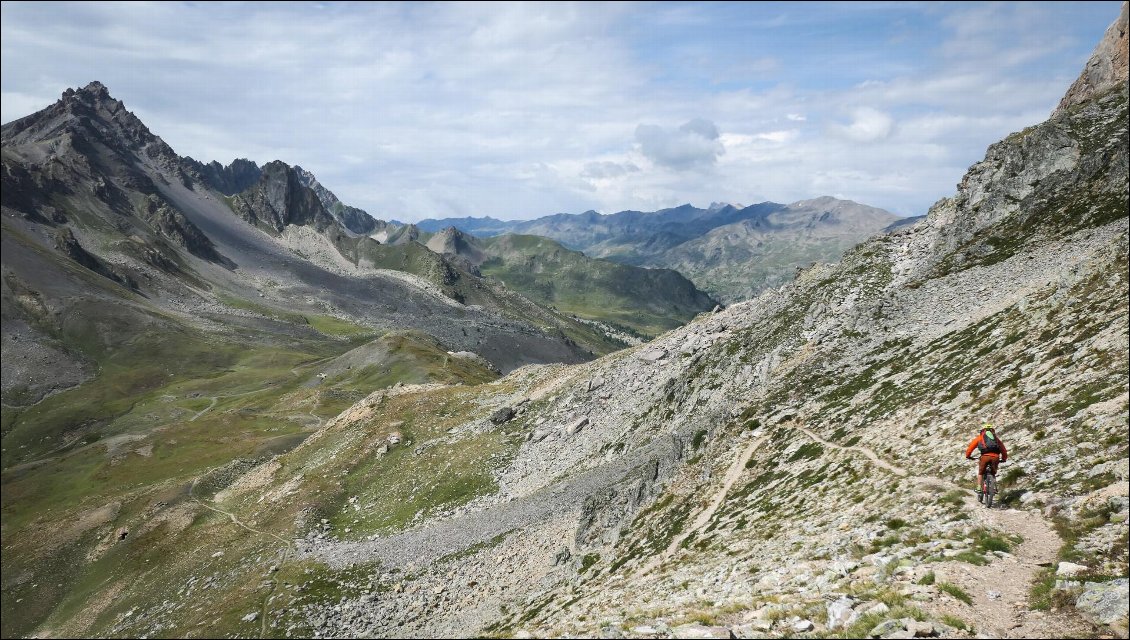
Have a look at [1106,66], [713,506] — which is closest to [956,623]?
[713,506]

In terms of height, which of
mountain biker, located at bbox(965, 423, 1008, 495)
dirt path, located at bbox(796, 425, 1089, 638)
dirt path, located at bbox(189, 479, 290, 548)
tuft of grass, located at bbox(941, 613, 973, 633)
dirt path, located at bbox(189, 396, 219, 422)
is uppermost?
mountain biker, located at bbox(965, 423, 1008, 495)

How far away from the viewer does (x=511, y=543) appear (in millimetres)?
53281

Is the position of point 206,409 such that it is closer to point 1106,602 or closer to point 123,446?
point 123,446

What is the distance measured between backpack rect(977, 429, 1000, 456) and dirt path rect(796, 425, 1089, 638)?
224 centimetres

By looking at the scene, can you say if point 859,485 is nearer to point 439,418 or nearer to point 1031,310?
point 1031,310

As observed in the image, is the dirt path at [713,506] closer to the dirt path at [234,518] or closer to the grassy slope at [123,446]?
the grassy slope at [123,446]

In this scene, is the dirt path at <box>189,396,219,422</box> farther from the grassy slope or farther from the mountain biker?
the mountain biker

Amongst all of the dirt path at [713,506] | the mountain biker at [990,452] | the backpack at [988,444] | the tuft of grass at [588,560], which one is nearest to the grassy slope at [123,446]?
the tuft of grass at [588,560]

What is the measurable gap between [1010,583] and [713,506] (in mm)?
22421

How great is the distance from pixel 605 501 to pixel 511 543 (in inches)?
402

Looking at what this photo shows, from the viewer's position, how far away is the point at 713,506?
39.4 m

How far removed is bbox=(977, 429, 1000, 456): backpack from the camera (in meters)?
22.8

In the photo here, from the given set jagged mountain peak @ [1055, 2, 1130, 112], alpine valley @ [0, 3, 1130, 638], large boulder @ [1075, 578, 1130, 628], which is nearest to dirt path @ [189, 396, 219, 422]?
alpine valley @ [0, 3, 1130, 638]

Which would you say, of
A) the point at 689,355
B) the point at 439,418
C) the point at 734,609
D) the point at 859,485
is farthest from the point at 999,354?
the point at 439,418
